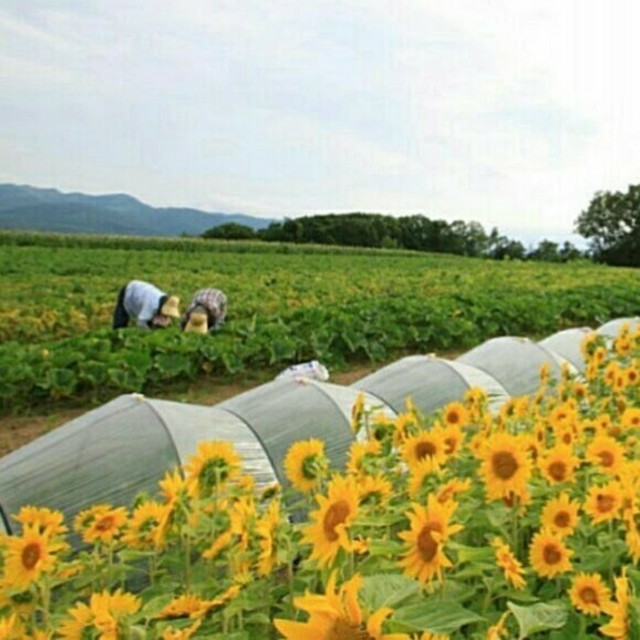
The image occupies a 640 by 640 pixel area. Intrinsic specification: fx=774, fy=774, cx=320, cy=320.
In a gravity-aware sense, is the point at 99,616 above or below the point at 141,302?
above

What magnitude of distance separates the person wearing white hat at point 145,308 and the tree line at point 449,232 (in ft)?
167

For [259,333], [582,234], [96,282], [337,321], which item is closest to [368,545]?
[259,333]

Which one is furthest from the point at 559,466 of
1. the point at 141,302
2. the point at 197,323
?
the point at 141,302

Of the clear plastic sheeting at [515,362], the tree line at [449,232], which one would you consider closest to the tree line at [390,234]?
the tree line at [449,232]

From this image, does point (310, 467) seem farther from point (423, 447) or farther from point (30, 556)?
point (30, 556)

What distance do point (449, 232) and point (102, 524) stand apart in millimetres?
66641

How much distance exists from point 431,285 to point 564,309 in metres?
7.75

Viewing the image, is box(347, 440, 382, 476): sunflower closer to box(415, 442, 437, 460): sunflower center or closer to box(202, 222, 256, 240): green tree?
box(415, 442, 437, 460): sunflower center

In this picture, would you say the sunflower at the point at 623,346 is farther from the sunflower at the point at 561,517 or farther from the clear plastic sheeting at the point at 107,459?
the sunflower at the point at 561,517

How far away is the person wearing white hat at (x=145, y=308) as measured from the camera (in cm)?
918

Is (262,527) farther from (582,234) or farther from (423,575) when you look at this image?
(582,234)

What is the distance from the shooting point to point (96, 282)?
18.3 m

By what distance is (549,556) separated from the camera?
1.36 metres

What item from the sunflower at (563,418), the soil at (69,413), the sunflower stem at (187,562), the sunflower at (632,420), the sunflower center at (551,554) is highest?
the sunflower at (632,420)
